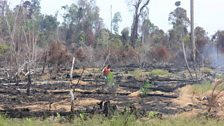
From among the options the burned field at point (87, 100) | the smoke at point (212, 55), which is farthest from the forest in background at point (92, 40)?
the burned field at point (87, 100)

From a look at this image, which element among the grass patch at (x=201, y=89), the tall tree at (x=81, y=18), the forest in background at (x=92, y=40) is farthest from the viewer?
the tall tree at (x=81, y=18)

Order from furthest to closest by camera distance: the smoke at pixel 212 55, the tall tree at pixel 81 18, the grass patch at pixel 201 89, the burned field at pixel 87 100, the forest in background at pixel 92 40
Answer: the tall tree at pixel 81 18 → the smoke at pixel 212 55 → the forest in background at pixel 92 40 → the grass patch at pixel 201 89 → the burned field at pixel 87 100

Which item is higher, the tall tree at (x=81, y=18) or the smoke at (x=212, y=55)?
the tall tree at (x=81, y=18)

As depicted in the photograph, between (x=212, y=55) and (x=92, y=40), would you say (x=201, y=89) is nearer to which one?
(x=212, y=55)

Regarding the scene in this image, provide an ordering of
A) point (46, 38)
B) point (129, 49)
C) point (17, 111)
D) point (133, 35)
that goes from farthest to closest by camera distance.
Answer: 1. point (133, 35)
2. point (46, 38)
3. point (129, 49)
4. point (17, 111)

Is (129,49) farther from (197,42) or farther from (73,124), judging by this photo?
(73,124)

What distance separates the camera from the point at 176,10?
60.4 meters

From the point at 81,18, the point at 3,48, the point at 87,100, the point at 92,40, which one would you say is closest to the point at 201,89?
the point at 87,100

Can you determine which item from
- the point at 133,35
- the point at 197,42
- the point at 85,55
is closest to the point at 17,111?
the point at 85,55

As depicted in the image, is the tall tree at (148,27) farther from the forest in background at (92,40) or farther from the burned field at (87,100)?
the burned field at (87,100)

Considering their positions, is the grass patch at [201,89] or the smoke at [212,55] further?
the smoke at [212,55]

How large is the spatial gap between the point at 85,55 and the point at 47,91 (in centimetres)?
1549

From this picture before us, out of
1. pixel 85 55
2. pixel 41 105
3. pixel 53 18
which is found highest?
pixel 53 18

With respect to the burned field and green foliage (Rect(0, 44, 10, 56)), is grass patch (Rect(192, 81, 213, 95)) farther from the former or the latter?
green foliage (Rect(0, 44, 10, 56))
